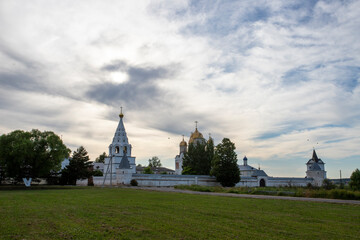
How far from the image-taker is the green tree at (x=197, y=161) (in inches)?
2505

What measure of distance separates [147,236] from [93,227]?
1.98 metres

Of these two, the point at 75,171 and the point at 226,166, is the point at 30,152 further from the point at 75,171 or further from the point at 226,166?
the point at 226,166

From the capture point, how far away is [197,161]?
211 ft

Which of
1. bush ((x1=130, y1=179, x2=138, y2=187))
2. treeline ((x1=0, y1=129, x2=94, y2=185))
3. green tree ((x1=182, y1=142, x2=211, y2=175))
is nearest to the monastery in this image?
bush ((x1=130, y1=179, x2=138, y2=187))

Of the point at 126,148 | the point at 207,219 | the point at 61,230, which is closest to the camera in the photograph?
the point at 61,230

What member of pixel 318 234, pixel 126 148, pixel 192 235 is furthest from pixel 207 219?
pixel 126 148

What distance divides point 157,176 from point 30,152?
20390mm

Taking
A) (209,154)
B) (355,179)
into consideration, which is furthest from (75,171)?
(355,179)

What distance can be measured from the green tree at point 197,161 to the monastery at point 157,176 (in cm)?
736

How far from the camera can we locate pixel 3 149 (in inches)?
1501

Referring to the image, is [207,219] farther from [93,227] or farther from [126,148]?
[126,148]

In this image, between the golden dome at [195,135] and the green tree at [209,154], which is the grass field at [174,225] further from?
the golden dome at [195,135]

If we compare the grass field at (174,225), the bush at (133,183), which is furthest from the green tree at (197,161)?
the grass field at (174,225)

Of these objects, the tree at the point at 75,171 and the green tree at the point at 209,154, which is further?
the green tree at the point at 209,154
